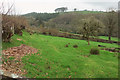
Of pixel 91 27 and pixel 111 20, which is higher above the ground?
pixel 111 20

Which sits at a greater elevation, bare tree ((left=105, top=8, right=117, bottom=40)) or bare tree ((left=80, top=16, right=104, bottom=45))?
bare tree ((left=105, top=8, right=117, bottom=40))

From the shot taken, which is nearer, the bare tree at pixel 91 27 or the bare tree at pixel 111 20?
the bare tree at pixel 91 27

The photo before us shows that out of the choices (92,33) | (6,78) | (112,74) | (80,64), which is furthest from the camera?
(92,33)

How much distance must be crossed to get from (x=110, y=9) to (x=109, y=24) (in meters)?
5.90

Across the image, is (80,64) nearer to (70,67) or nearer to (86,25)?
(70,67)

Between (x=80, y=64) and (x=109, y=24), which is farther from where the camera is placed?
(x=109, y=24)

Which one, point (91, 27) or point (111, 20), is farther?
point (111, 20)

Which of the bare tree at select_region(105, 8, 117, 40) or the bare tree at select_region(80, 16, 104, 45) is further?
the bare tree at select_region(105, 8, 117, 40)

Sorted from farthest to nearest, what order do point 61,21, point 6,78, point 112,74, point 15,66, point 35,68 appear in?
point 61,21, point 112,74, point 35,68, point 15,66, point 6,78

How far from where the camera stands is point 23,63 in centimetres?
795

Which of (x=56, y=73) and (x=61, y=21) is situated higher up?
(x=61, y=21)

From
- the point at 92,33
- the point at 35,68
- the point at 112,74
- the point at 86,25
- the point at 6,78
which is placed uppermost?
the point at 86,25

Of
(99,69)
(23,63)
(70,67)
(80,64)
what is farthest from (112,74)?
(23,63)

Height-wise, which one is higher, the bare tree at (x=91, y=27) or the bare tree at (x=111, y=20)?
the bare tree at (x=111, y=20)
